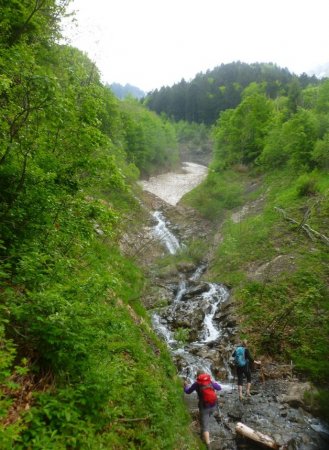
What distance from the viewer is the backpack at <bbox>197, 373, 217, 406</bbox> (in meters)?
7.95

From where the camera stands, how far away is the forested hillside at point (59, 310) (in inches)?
170

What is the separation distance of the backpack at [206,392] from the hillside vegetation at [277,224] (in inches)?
193

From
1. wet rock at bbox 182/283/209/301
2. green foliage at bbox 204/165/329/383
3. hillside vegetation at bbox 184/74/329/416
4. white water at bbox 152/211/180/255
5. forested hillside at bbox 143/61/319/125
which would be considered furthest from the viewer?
forested hillside at bbox 143/61/319/125

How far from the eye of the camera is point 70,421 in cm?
430

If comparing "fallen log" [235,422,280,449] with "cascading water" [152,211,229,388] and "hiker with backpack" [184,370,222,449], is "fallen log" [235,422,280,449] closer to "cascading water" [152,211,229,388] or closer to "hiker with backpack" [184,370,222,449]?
"hiker with backpack" [184,370,222,449]

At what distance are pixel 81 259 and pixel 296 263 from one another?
12.8 m

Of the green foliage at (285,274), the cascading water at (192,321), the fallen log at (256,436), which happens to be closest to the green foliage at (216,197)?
the green foliage at (285,274)

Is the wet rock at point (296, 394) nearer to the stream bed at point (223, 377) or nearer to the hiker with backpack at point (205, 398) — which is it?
the stream bed at point (223, 377)

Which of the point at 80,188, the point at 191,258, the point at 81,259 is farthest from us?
the point at 191,258

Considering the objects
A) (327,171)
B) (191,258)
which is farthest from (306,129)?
(191,258)

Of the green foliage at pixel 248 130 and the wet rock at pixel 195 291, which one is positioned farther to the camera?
the green foliage at pixel 248 130

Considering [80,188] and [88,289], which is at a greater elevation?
[80,188]

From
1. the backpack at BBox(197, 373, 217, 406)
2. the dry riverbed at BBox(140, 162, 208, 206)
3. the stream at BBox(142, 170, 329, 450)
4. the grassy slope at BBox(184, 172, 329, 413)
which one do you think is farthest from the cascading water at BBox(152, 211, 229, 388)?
the dry riverbed at BBox(140, 162, 208, 206)

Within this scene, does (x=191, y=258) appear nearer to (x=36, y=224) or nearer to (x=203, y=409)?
(x=203, y=409)
